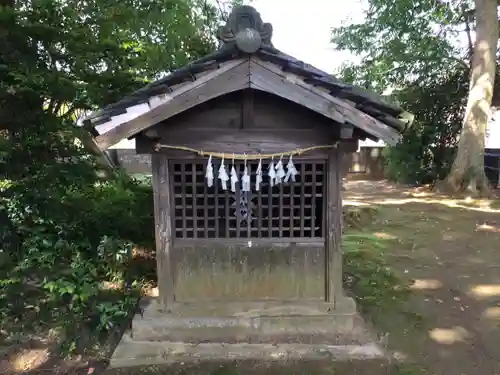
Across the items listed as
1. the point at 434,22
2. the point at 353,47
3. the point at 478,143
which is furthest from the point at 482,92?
the point at 353,47

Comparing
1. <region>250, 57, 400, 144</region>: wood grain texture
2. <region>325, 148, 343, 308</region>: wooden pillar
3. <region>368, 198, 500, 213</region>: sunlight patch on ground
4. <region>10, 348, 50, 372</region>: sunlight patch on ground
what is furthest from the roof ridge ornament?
<region>368, 198, 500, 213</region>: sunlight patch on ground

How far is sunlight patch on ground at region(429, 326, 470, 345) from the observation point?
5.00 meters

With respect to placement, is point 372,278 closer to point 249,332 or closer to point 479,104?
point 249,332

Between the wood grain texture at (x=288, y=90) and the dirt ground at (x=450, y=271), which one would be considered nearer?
the wood grain texture at (x=288, y=90)

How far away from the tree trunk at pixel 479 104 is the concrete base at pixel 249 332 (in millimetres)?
11194

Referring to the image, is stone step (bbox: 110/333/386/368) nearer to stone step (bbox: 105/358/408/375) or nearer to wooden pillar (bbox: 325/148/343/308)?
stone step (bbox: 105/358/408/375)

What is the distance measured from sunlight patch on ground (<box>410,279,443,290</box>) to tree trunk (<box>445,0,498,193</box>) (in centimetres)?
838

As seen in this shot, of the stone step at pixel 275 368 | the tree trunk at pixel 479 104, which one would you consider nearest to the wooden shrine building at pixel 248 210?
the stone step at pixel 275 368

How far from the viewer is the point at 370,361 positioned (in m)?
4.48

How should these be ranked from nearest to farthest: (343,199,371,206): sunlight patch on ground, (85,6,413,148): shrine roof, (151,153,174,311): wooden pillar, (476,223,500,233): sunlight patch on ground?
(85,6,413,148): shrine roof → (151,153,174,311): wooden pillar → (476,223,500,233): sunlight patch on ground → (343,199,371,206): sunlight patch on ground

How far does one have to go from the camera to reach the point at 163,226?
15.5 ft

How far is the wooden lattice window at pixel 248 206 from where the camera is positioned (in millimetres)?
4738

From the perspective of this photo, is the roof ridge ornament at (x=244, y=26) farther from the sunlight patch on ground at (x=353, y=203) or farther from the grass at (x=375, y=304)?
the sunlight patch on ground at (x=353, y=203)

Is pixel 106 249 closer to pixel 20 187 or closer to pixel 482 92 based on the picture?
pixel 20 187
